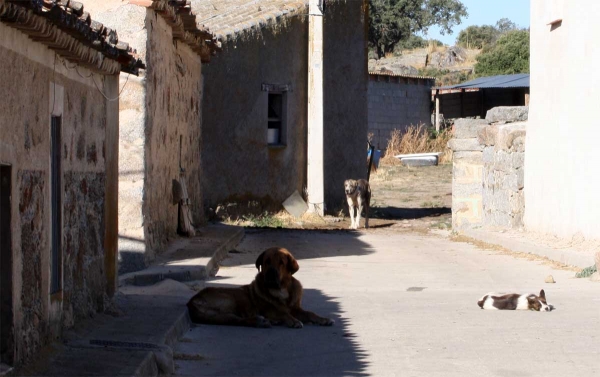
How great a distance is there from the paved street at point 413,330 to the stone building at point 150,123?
1095 mm

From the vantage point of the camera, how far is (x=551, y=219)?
17766 mm

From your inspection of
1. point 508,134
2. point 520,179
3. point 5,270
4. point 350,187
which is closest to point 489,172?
point 508,134

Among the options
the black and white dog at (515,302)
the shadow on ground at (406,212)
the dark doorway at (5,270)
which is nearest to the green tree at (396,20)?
the shadow on ground at (406,212)

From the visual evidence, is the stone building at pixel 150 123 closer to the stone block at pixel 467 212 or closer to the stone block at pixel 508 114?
the stone block at pixel 508 114

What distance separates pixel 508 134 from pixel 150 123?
9.22 m

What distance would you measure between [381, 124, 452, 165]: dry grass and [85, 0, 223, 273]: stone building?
81.2 ft

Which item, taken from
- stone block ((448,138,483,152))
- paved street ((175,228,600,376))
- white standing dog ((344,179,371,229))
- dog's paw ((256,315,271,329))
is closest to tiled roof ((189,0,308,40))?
white standing dog ((344,179,371,229))

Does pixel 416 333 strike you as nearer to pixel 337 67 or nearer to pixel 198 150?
pixel 198 150

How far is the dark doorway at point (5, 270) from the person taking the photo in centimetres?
606

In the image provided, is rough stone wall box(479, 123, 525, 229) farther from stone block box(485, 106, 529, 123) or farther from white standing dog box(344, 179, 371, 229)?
white standing dog box(344, 179, 371, 229)

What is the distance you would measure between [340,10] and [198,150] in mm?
8549

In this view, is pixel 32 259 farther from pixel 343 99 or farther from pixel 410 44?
pixel 410 44

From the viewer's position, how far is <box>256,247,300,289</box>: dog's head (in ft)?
31.1

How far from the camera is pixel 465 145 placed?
858 inches
